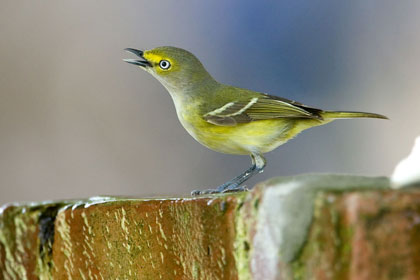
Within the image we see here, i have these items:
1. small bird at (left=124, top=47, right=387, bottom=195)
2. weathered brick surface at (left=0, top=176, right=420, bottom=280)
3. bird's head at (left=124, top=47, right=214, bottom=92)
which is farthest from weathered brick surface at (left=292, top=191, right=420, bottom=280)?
bird's head at (left=124, top=47, right=214, bottom=92)

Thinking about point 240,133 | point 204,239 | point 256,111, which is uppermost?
point 256,111

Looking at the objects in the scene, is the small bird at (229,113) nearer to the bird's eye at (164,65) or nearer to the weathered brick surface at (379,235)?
the bird's eye at (164,65)

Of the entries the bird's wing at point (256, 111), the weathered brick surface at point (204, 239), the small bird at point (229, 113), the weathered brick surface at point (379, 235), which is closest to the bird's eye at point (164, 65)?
the small bird at point (229, 113)

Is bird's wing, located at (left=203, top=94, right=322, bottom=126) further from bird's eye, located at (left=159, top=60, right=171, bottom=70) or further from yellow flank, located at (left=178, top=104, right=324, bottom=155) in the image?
bird's eye, located at (left=159, top=60, right=171, bottom=70)

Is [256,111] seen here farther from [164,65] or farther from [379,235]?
[379,235]

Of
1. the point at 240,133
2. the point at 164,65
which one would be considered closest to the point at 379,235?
the point at 240,133
